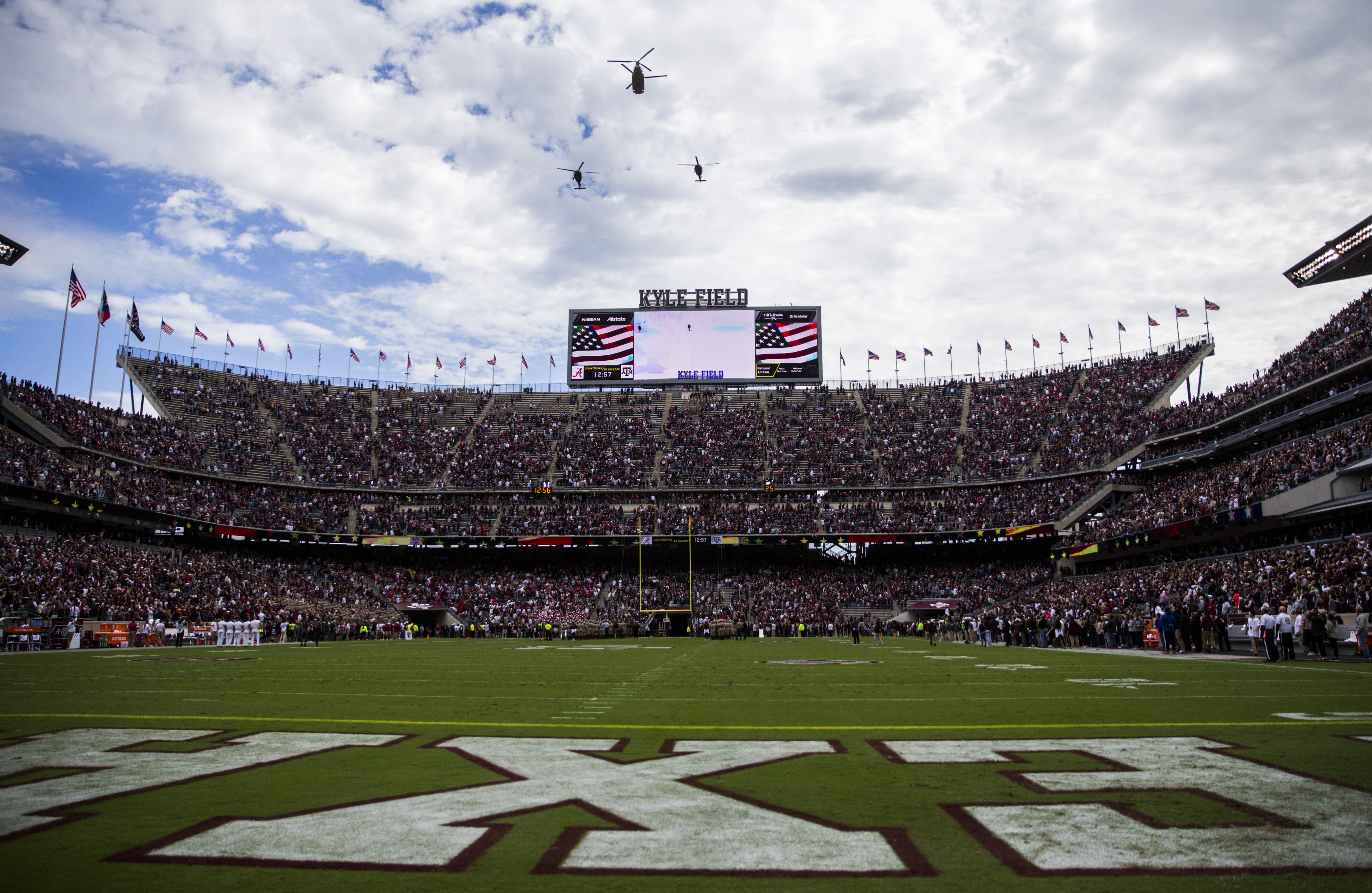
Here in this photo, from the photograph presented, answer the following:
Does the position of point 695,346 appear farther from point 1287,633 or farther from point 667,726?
point 667,726

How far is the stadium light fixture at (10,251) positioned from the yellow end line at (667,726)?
38615mm

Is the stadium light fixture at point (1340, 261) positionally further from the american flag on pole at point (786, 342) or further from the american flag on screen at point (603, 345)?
the american flag on screen at point (603, 345)

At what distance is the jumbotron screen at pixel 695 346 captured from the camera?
202 ft

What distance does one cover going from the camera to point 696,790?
6.34 meters

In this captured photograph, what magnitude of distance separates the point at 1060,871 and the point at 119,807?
6128mm

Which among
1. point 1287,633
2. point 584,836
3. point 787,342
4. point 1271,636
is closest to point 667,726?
point 584,836

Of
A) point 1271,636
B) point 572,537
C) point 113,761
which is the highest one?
point 572,537


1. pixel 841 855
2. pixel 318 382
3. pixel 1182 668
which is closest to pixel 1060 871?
pixel 841 855

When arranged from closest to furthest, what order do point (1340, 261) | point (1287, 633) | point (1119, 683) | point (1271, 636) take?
1. point (1119, 683)
2. point (1271, 636)
3. point (1287, 633)
4. point (1340, 261)

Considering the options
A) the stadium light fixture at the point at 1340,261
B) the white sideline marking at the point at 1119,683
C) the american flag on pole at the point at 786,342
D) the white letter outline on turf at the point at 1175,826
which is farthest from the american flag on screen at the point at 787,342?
the white letter outline on turf at the point at 1175,826

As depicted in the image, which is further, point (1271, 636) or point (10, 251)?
point (10, 251)

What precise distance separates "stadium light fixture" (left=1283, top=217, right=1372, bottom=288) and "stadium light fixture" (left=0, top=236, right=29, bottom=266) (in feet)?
202

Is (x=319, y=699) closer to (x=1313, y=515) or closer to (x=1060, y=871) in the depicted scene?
(x=1060, y=871)

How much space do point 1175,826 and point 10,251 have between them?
50.9m
